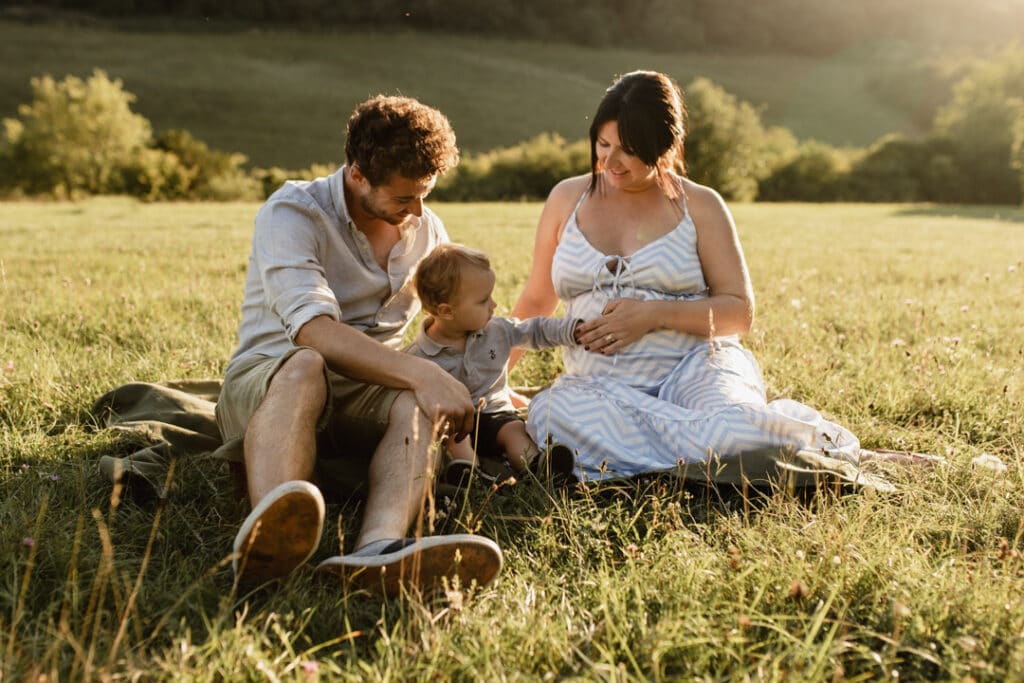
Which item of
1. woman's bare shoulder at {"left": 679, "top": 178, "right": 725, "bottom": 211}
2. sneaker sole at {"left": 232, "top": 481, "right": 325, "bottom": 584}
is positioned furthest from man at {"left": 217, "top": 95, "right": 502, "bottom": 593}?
woman's bare shoulder at {"left": 679, "top": 178, "right": 725, "bottom": 211}

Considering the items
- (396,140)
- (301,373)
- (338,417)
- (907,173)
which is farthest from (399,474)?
(907,173)

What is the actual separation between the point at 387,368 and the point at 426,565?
2.75ft

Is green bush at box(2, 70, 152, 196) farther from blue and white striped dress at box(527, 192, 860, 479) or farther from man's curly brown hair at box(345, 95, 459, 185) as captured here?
man's curly brown hair at box(345, 95, 459, 185)

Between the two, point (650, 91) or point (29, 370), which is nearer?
point (650, 91)

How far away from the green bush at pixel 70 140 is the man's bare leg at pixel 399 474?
41.8m

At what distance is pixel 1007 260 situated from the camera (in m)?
11.6

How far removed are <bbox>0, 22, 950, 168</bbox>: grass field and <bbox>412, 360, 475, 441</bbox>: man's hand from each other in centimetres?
5080

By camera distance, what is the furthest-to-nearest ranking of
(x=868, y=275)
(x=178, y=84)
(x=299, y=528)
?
(x=178, y=84)
(x=868, y=275)
(x=299, y=528)

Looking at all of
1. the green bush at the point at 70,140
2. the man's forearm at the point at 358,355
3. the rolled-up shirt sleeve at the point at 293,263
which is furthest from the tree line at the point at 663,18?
the man's forearm at the point at 358,355

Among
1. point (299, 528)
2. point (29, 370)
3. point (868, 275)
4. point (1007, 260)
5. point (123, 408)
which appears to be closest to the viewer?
point (299, 528)

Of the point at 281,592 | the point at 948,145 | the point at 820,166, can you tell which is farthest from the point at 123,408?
the point at 948,145

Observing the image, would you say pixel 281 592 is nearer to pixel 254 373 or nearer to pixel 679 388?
pixel 254 373

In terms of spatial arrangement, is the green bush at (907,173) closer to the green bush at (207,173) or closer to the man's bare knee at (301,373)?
the green bush at (207,173)

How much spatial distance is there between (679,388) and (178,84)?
6472 centimetres
